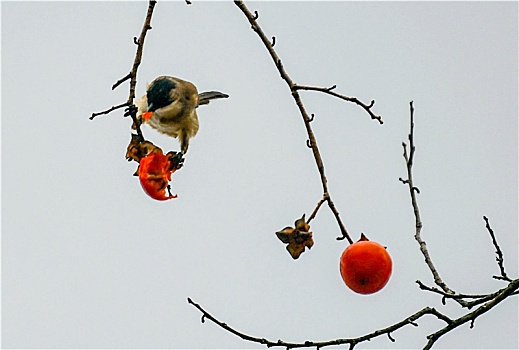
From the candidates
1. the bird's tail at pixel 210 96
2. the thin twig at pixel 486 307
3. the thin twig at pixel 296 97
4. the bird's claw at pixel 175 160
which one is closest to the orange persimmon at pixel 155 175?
the bird's claw at pixel 175 160

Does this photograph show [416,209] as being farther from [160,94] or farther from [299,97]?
[160,94]

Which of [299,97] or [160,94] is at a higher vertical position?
[160,94]

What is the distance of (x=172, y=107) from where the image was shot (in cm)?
414

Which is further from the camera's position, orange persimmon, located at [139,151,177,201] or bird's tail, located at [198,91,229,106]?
bird's tail, located at [198,91,229,106]

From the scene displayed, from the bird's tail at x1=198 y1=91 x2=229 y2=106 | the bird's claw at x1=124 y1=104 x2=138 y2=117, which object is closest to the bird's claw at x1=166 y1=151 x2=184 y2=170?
the bird's claw at x1=124 y1=104 x2=138 y2=117

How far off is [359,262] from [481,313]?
381 millimetres

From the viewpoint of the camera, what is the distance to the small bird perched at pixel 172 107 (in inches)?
158

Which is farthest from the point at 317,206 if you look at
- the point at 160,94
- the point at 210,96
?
the point at 210,96

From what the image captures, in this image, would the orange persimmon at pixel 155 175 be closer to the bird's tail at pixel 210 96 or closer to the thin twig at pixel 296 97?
the thin twig at pixel 296 97

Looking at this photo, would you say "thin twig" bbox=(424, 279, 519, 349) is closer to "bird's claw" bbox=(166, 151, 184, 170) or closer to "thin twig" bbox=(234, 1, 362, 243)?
"thin twig" bbox=(234, 1, 362, 243)

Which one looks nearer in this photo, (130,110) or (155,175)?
(130,110)

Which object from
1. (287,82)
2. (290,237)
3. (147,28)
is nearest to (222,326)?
(290,237)

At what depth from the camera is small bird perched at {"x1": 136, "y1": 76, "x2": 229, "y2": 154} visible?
4.02 meters

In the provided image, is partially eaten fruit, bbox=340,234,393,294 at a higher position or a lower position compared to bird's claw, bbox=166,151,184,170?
lower
